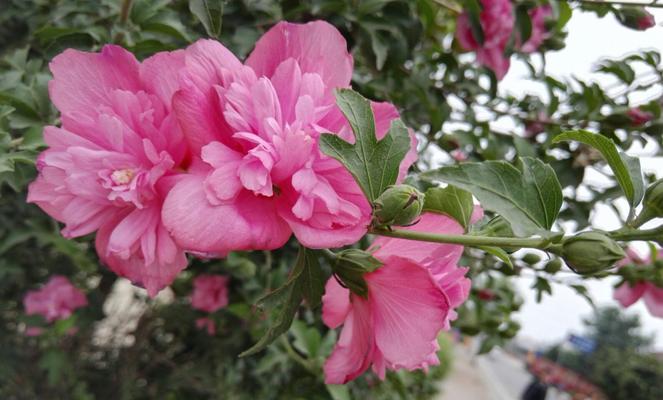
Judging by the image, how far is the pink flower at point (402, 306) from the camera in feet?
0.98

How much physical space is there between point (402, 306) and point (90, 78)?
0.75ft

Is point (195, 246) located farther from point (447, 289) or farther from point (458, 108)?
point (458, 108)

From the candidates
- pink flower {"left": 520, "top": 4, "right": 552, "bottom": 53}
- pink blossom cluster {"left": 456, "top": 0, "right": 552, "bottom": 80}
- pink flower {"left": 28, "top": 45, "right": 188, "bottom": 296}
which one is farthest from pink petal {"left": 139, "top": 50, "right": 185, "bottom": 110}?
pink flower {"left": 520, "top": 4, "right": 552, "bottom": 53}

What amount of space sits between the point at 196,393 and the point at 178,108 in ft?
4.08

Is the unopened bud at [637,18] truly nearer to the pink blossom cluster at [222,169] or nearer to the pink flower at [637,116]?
the pink flower at [637,116]

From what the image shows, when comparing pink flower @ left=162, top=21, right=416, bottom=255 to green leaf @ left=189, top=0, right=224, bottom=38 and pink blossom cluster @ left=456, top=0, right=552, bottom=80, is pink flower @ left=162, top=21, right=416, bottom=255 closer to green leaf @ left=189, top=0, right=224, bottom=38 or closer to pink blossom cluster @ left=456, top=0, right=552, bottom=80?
green leaf @ left=189, top=0, right=224, bottom=38

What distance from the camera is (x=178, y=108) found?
10.7 inches

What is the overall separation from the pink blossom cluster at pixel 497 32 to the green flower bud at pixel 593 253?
498mm

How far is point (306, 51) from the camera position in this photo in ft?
1.00

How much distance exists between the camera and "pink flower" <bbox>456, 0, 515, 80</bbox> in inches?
27.0

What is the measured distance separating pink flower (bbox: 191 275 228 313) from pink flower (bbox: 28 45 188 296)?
616 mm

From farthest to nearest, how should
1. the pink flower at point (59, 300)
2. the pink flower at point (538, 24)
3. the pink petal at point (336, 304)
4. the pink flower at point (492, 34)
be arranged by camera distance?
the pink flower at point (59, 300)
the pink flower at point (538, 24)
the pink flower at point (492, 34)
the pink petal at point (336, 304)

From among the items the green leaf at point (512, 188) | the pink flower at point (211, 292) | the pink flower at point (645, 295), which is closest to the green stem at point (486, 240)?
the green leaf at point (512, 188)

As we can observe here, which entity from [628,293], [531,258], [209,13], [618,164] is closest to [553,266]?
[531,258]
